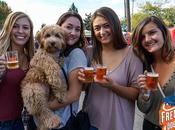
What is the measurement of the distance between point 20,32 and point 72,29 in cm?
62

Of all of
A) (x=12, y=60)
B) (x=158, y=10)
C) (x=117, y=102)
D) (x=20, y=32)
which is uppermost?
(x=158, y=10)

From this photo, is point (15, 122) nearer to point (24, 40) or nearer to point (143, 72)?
point (24, 40)

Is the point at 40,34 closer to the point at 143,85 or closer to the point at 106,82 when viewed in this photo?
the point at 106,82

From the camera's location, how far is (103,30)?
3.92m

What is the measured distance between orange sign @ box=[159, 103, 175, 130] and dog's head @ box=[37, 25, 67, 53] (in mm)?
1394

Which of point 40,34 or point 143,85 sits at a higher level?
point 40,34

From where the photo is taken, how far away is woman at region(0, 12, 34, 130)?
403 cm

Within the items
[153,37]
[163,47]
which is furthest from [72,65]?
[163,47]

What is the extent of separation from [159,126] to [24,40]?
1882mm

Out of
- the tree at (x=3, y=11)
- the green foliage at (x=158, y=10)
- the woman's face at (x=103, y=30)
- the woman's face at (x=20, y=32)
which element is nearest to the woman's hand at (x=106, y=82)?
the woman's face at (x=103, y=30)

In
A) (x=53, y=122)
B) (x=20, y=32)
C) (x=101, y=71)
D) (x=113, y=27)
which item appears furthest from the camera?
(x=20, y=32)

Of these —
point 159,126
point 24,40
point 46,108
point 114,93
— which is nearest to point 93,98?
point 114,93

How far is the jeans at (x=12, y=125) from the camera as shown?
401 centimetres

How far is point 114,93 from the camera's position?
3.83 meters
